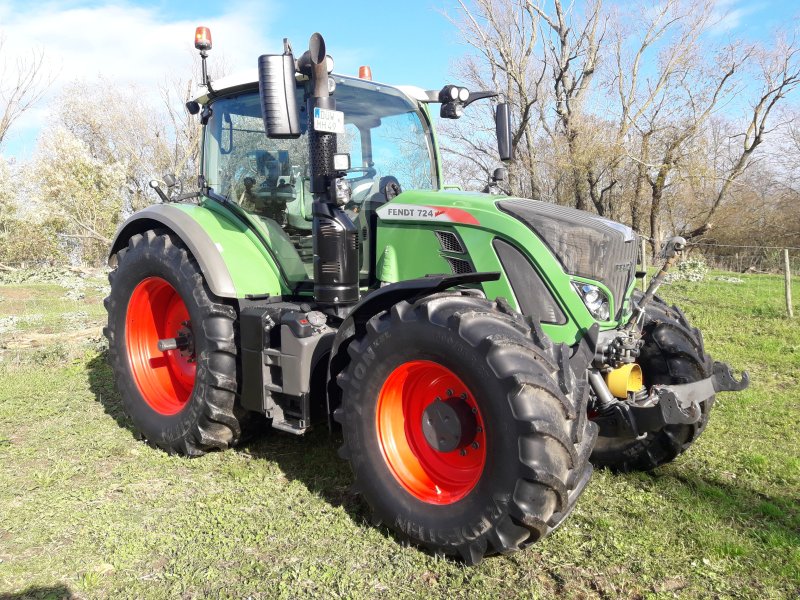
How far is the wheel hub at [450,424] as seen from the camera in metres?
2.85

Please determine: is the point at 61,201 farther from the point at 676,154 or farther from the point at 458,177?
the point at 676,154

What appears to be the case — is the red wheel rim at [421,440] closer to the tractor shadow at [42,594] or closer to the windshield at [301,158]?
the windshield at [301,158]

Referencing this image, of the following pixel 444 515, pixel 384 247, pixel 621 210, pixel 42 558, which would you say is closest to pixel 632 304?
pixel 384 247

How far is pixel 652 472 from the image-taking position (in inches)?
149

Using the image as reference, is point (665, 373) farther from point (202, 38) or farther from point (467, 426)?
point (202, 38)

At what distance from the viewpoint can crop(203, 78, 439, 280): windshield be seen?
3.88 m

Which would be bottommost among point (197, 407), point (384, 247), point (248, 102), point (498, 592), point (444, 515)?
point (498, 592)

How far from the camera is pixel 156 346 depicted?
15.3 ft

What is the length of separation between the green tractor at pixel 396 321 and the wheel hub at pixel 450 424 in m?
0.01

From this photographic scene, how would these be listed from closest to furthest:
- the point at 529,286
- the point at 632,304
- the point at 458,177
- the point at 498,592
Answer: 1. the point at 498,592
2. the point at 529,286
3. the point at 632,304
4. the point at 458,177

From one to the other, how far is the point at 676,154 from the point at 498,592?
2260 centimetres

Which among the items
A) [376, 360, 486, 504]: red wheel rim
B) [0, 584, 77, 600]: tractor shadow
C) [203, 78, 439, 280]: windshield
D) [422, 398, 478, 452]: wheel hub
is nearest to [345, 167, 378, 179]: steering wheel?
[203, 78, 439, 280]: windshield

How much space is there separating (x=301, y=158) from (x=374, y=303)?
1.18 metres

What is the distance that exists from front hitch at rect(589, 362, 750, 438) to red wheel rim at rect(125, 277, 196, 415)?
9.39 feet
